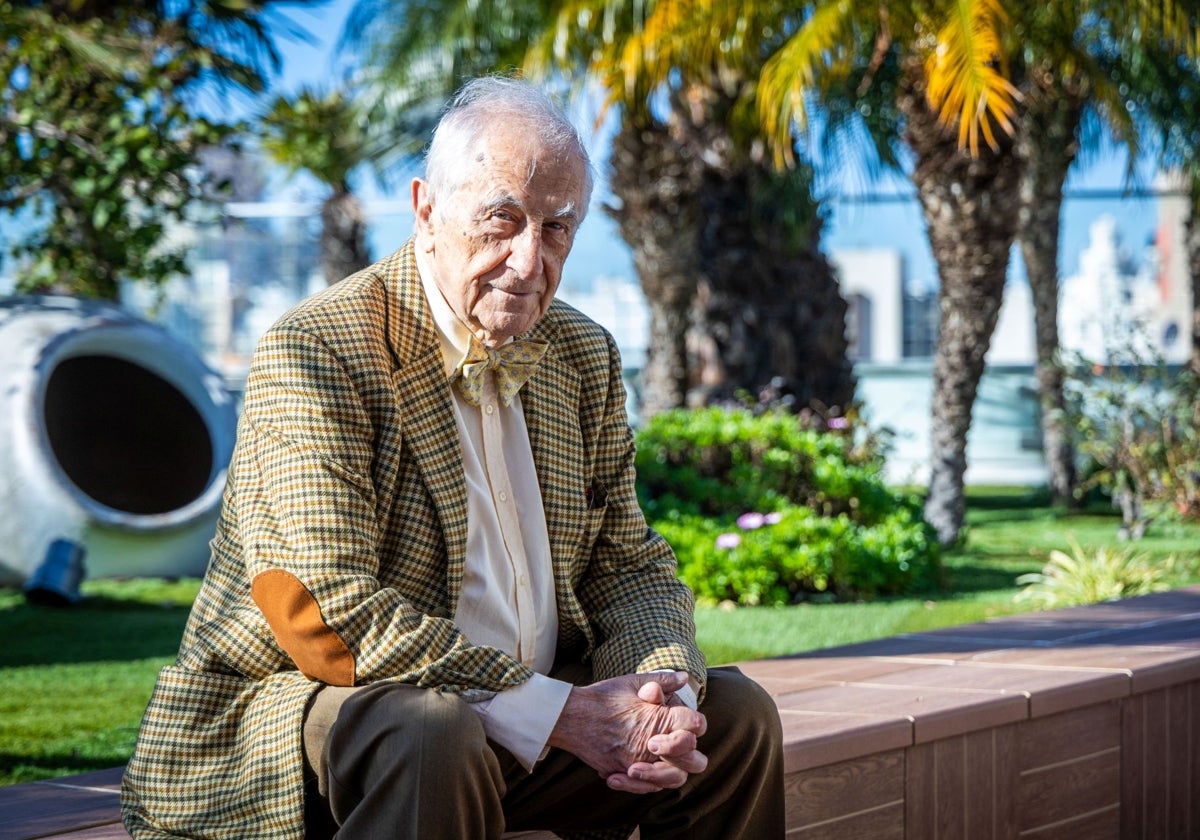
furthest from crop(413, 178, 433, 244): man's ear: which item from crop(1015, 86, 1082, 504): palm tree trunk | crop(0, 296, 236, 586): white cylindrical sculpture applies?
crop(1015, 86, 1082, 504): palm tree trunk

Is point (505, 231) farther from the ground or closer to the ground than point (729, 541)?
farther from the ground

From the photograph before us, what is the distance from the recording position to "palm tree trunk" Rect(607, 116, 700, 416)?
33.9 ft

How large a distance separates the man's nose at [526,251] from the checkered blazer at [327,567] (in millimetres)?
196

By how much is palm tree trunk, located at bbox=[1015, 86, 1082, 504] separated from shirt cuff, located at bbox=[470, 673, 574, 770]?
10704 mm

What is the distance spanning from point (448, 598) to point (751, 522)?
5.51 meters

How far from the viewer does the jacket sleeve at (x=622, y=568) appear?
2625mm

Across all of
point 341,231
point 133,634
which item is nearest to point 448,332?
point 133,634

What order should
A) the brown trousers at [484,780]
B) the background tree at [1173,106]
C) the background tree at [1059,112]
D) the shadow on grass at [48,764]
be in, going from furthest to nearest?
the background tree at [1173,106], the background tree at [1059,112], the shadow on grass at [48,764], the brown trousers at [484,780]

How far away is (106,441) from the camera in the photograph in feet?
29.9

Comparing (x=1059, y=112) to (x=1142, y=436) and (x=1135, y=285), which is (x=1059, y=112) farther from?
(x=1135, y=285)

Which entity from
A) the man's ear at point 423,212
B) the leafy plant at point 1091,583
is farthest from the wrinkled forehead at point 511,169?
the leafy plant at point 1091,583

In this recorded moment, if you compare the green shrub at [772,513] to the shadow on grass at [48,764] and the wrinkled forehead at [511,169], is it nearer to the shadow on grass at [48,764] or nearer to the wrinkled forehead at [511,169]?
the shadow on grass at [48,764]

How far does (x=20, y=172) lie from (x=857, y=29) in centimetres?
548

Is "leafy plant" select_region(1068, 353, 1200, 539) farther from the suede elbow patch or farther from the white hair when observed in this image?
the suede elbow patch
